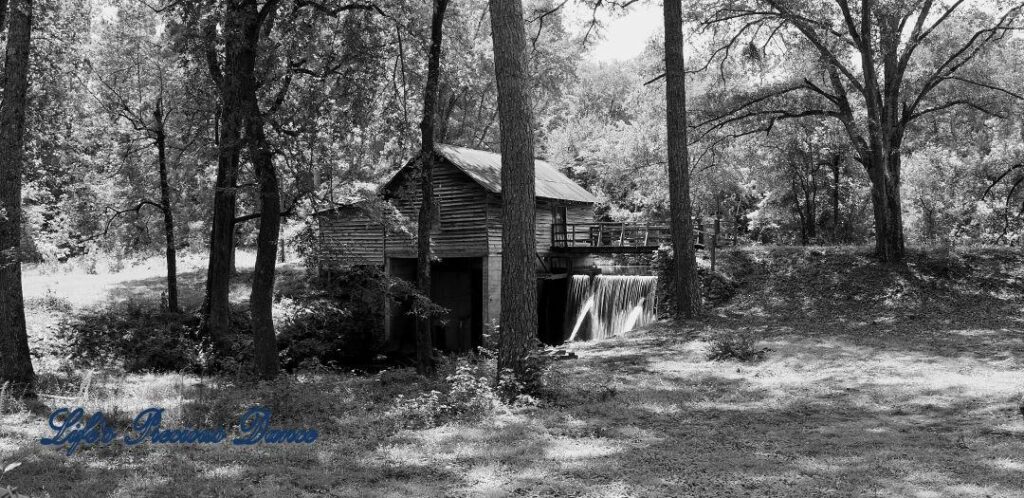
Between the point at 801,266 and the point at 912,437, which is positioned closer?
the point at 912,437

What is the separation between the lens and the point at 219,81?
15.7 meters

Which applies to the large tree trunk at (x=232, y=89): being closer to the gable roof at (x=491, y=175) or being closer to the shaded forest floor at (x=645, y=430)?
the shaded forest floor at (x=645, y=430)

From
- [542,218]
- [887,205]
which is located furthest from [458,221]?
[887,205]

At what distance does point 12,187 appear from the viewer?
424 inches

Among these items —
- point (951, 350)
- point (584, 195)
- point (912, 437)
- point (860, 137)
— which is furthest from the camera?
point (584, 195)

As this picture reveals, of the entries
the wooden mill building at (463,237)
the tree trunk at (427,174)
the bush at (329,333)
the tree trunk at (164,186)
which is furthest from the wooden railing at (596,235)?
the tree trunk at (164,186)

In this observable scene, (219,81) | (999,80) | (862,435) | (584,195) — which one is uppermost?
(999,80)

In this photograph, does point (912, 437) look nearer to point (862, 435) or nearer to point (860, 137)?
point (862, 435)

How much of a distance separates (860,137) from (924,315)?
19.9ft

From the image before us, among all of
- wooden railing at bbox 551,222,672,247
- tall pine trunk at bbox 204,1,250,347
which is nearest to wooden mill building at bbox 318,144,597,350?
wooden railing at bbox 551,222,672,247

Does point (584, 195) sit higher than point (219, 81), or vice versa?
point (219, 81)

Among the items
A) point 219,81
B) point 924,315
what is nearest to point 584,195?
point 924,315

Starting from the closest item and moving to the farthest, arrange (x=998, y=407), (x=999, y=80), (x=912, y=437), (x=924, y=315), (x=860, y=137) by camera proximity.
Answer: (x=912, y=437), (x=998, y=407), (x=924, y=315), (x=860, y=137), (x=999, y=80)

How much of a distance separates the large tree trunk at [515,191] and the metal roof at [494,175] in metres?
11.9
